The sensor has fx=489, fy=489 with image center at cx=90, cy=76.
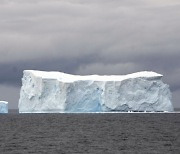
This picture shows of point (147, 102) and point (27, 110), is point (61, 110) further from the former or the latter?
point (147, 102)

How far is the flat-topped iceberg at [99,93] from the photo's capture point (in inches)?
2586

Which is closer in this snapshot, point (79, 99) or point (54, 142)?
point (54, 142)

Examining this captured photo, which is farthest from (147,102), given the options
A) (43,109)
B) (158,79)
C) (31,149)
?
(31,149)

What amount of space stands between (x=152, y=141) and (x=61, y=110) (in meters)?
34.9

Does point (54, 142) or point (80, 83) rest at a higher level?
point (80, 83)

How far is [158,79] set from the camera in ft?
220

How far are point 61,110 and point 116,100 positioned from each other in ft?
25.6

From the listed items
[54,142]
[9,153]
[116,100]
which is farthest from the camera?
[116,100]

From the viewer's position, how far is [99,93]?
68.3 m

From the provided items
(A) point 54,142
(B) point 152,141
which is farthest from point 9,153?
(B) point 152,141

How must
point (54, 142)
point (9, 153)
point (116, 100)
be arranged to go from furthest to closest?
point (116, 100) < point (54, 142) < point (9, 153)

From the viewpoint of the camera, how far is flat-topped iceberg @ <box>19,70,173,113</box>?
216 feet

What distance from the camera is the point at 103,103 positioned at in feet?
218

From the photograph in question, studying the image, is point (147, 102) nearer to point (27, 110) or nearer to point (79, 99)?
point (79, 99)
